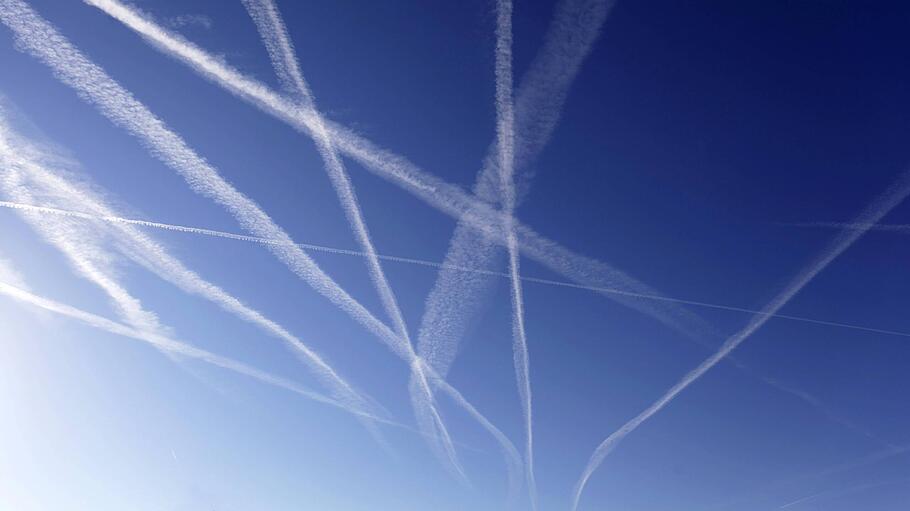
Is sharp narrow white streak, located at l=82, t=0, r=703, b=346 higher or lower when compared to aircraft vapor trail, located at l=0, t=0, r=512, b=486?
higher

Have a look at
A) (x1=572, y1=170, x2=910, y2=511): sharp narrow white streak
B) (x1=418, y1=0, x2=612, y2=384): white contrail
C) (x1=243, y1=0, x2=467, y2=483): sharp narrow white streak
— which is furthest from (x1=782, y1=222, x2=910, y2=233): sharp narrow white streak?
(x1=243, y1=0, x2=467, y2=483): sharp narrow white streak

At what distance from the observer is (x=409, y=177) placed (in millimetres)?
6508

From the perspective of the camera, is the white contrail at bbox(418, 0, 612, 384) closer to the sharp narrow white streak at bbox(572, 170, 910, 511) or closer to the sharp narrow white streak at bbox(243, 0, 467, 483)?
the sharp narrow white streak at bbox(243, 0, 467, 483)

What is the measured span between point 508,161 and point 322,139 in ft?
6.74

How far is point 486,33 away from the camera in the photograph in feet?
17.7

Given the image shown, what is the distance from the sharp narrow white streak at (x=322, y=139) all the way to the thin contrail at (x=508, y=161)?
1.57 metres

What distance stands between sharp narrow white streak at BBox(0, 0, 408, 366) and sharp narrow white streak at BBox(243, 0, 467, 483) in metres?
0.61

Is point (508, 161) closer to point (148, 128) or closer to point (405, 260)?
point (405, 260)

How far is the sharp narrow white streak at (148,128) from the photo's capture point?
18.1 ft

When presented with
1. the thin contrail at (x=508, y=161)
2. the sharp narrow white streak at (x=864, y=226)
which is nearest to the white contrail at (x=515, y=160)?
the thin contrail at (x=508, y=161)

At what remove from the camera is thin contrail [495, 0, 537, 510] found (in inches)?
212

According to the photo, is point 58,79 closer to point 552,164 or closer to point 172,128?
point 172,128

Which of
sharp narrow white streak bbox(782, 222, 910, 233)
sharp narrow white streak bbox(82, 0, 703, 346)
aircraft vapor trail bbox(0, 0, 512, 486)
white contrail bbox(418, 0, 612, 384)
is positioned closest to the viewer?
white contrail bbox(418, 0, 612, 384)

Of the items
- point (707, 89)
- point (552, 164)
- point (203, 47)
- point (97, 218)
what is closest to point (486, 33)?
point (552, 164)
